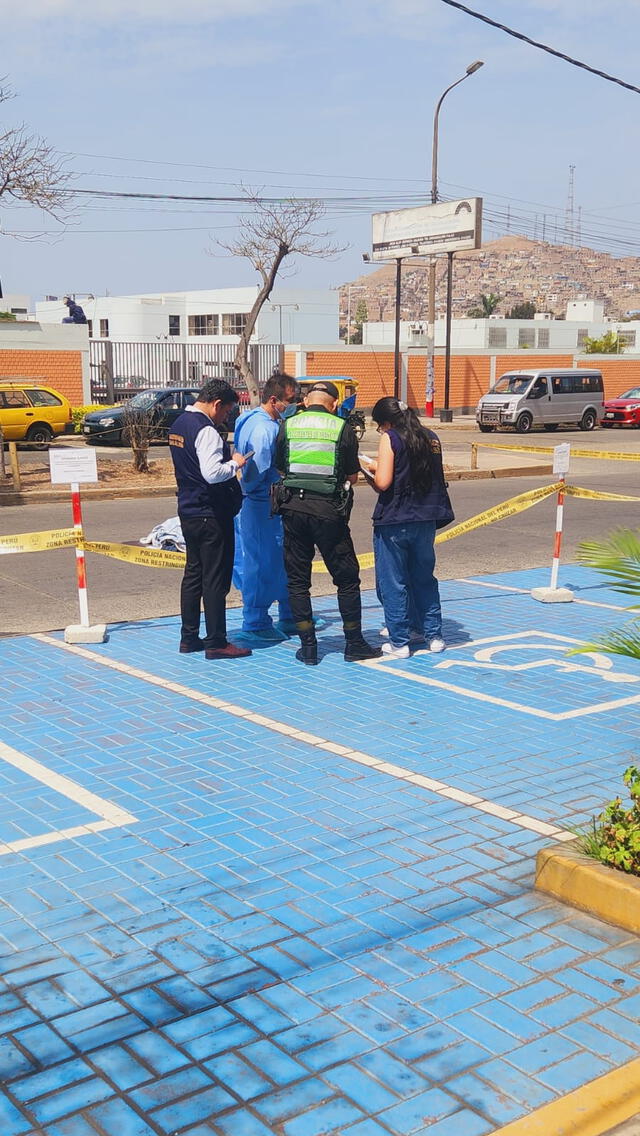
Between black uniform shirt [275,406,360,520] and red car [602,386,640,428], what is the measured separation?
32.9 m

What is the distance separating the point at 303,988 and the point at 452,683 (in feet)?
13.0

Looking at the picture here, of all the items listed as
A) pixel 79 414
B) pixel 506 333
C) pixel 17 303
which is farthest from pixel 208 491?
pixel 17 303

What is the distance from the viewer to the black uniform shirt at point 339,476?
749 centimetres

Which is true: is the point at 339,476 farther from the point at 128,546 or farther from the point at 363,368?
the point at 363,368

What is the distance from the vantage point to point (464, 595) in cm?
1054

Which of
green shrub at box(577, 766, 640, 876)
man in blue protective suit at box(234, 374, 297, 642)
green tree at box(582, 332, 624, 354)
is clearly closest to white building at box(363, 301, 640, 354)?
green tree at box(582, 332, 624, 354)

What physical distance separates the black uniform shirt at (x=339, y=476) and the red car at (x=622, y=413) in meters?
32.9

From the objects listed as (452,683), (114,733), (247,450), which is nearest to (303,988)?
(114,733)

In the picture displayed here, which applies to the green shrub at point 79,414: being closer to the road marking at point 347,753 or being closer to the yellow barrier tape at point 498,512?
the yellow barrier tape at point 498,512

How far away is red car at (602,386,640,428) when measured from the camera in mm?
38875

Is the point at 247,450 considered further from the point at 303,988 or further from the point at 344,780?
the point at 303,988

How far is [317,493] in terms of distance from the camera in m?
7.49

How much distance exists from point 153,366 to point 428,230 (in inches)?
417

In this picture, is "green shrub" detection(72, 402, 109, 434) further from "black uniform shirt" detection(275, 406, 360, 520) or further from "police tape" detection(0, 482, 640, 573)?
"black uniform shirt" detection(275, 406, 360, 520)
